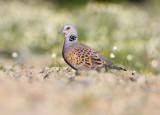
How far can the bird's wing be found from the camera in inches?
215

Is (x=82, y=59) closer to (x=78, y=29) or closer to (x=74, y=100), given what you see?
(x=74, y=100)

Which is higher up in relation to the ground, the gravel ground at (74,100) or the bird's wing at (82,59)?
the bird's wing at (82,59)

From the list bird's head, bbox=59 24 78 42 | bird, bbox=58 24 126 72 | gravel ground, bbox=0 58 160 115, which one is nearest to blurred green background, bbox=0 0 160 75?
bird's head, bbox=59 24 78 42

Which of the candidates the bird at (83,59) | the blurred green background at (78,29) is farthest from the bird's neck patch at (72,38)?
the blurred green background at (78,29)

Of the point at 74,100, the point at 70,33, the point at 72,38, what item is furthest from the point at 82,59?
the point at 74,100

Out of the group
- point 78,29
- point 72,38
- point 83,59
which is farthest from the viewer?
point 78,29

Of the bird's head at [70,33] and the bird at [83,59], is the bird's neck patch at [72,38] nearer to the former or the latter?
the bird's head at [70,33]

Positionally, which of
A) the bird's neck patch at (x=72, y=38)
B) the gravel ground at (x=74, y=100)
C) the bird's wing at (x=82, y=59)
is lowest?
the gravel ground at (x=74, y=100)

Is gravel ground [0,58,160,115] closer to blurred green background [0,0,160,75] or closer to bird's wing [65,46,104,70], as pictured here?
bird's wing [65,46,104,70]

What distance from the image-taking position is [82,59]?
547 centimetres

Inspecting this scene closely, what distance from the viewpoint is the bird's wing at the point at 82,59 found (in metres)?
5.46

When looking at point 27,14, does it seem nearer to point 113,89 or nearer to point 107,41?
point 107,41

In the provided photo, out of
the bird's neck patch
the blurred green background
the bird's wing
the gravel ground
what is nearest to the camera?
the gravel ground

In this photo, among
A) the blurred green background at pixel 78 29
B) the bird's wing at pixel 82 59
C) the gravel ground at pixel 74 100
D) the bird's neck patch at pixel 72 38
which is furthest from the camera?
the blurred green background at pixel 78 29
